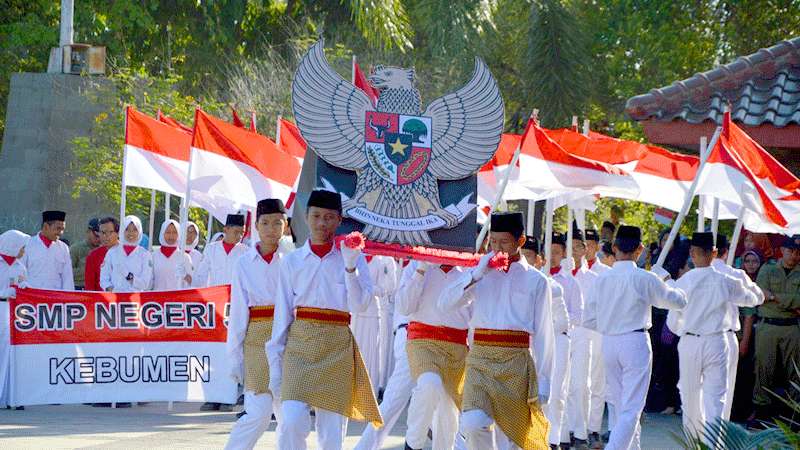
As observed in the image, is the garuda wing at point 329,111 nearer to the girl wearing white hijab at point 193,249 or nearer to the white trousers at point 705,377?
the white trousers at point 705,377

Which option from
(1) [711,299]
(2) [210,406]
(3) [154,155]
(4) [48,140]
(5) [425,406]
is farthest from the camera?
(4) [48,140]

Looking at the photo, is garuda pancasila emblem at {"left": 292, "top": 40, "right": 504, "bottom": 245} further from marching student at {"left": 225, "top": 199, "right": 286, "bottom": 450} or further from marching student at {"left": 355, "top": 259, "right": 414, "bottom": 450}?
marching student at {"left": 355, "top": 259, "right": 414, "bottom": 450}

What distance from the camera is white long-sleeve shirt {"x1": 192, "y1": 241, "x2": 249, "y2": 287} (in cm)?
1633

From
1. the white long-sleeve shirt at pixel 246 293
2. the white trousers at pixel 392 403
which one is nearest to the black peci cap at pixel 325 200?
the white long-sleeve shirt at pixel 246 293

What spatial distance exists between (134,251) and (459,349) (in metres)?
6.65

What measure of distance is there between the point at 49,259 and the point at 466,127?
311 inches

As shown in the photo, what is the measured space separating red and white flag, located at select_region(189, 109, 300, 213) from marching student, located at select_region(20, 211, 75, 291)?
1.79 metres

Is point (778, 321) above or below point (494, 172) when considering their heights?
below

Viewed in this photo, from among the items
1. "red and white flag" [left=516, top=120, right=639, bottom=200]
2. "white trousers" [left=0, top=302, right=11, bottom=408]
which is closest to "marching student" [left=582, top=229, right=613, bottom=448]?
"red and white flag" [left=516, top=120, right=639, bottom=200]

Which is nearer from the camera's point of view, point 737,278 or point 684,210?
point 684,210

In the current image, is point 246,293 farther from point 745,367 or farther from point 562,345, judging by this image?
point 745,367

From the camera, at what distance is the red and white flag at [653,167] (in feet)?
53.7

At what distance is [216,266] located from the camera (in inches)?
656

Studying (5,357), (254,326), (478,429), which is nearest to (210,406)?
(5,357)
